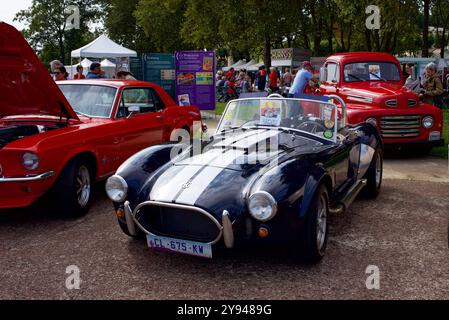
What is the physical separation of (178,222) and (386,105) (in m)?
6.03

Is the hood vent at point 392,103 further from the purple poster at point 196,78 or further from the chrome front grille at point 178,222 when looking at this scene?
the purple poster at point 196,78

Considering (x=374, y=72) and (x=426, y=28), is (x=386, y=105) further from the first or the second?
(x=426, y=28)

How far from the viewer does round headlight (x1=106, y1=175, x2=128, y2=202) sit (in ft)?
13.2

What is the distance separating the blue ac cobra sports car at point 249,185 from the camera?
3557 millimetres

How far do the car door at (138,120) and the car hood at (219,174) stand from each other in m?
1.90

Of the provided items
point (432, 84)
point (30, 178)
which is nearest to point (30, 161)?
point (30, 178)

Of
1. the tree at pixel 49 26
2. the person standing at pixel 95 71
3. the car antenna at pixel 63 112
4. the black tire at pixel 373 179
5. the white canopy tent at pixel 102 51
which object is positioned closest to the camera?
the car antenna at pixel 63 112

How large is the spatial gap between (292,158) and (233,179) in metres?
0.63

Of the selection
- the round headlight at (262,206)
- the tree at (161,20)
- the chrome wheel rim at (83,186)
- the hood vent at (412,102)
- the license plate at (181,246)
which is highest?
the tree at (161,20)

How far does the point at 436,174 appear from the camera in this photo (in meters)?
7.36

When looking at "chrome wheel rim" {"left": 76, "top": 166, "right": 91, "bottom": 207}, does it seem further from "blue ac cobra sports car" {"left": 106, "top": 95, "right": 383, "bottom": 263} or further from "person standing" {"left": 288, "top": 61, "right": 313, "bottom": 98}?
"person standing" {"left": 288, "top": 61, "right": 313, "bottom": 98}

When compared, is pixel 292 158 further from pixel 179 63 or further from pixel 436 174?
pixel 179 63

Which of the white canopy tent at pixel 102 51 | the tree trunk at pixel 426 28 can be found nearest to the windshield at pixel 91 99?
the white canopy tent at pixel 102 51

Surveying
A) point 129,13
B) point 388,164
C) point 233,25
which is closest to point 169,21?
point 129,13
